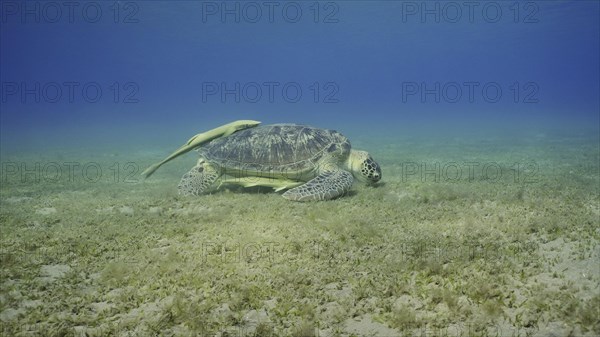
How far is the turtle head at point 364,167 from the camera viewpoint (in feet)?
34.8

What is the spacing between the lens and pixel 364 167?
1063 centimetres

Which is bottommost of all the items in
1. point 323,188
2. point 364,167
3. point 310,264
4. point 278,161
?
point 310,264

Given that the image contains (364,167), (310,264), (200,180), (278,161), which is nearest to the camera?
(310,264)

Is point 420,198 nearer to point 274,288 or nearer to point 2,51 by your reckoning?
point 274,288

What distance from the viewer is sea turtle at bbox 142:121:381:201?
10.2 meters

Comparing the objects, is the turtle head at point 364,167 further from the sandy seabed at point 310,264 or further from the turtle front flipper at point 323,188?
the turtle front flipper at point 323,188

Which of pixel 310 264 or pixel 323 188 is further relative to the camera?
pixel 323 188

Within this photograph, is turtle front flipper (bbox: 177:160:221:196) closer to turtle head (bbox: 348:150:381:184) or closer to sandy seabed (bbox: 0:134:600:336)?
sandy seabed (bbox: 0:134:600:336)

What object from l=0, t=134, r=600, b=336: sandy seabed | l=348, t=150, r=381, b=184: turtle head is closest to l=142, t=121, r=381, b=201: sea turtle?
l=348, t=150, r=381, b=184: turtle head

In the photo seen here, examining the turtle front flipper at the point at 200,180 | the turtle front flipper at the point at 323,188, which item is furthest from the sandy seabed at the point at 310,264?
the turtle front flipper at the point at 200,180

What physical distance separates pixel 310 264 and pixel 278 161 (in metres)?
5.25

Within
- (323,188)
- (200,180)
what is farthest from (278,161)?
(200,180)

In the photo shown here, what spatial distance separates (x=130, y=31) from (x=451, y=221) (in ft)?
388

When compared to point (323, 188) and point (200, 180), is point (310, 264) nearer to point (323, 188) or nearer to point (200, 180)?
point (323, 188)
